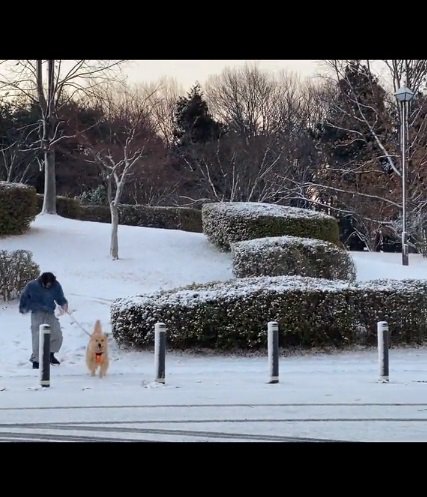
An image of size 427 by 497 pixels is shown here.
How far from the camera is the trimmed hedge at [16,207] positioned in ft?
70.3

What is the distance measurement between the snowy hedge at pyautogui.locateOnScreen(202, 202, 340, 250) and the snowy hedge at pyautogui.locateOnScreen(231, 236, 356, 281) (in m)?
2.43

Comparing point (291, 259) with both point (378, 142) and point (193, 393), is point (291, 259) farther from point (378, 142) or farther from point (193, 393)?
point (378, 142)

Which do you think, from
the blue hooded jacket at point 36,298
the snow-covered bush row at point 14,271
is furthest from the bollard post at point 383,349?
the snow-covered bush row at point 14,271

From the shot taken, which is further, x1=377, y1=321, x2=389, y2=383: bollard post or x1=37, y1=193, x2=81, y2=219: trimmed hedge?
x1=37, y1=193, x2=81, y2=219: trimmed hedge

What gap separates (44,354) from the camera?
10.6 m

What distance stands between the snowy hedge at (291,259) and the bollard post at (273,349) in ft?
20.1

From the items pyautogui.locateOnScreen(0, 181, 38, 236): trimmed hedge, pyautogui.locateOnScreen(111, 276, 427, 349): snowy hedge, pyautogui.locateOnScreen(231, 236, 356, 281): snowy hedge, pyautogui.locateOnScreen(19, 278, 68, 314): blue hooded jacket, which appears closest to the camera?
pyautogui.locateOnScreen(19, 278, 68, 314): blue hooded jacket

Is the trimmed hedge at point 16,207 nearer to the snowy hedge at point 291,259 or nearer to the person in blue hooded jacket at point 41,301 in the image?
the snowy hedge at point 291,259

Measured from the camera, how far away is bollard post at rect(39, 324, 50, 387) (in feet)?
34.6

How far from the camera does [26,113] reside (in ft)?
144

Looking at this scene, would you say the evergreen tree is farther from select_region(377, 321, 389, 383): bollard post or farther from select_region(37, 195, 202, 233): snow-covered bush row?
select_region(377, 321, 389, 383): bollard post

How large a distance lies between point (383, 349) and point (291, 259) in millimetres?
6387

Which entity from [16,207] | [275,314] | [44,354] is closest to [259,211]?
[16,207]

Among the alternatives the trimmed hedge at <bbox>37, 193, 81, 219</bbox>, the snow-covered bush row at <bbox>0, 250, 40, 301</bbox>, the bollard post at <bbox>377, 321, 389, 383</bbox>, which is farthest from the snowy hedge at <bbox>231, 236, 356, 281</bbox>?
the trimmed hedge at <bbox>37, 193, 81, 219</bbox>
